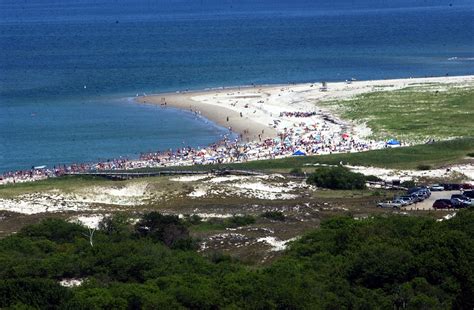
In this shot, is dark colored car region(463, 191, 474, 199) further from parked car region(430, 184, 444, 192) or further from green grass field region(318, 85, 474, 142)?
green grass field region(318, 85, 474, 142)

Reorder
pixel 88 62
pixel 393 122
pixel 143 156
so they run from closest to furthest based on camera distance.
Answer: pixel 143 156, pixel 393 122, pixel 88 62

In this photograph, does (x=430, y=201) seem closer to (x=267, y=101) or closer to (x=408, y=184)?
(x=408, y=184)

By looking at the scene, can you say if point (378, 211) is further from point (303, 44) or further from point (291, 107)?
point (303, 44)

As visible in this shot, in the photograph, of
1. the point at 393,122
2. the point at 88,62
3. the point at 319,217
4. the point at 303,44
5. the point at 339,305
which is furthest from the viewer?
the point at 303,44

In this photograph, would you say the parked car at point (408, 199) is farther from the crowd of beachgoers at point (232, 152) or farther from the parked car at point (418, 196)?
the crowd of beachgoers at point (232, 152)

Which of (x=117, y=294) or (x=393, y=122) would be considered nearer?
(x=117, y=294)

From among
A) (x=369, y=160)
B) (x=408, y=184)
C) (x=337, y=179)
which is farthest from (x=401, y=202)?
(x=369, y=160)

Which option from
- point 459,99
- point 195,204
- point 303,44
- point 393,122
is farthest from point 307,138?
point 303,44
